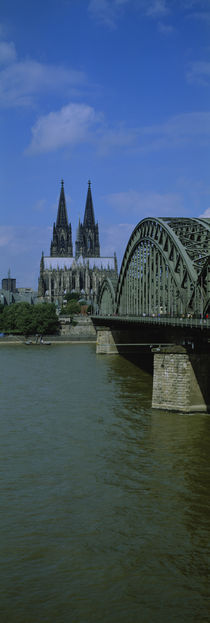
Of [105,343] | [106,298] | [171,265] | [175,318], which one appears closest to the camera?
[175,318]

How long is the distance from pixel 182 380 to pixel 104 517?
16187 mm

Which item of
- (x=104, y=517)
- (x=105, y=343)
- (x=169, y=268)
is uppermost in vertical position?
(x=169, y=268)

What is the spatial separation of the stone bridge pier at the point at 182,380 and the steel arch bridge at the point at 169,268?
584cm

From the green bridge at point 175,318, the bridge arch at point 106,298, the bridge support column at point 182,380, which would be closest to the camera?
the bridge support column at point 182,380

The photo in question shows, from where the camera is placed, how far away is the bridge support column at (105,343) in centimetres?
8562

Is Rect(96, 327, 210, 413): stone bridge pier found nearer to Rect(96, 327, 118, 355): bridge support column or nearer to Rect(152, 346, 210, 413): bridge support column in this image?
Rect(152, 346, 210, 413): bridge support column

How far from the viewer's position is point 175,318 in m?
43.3

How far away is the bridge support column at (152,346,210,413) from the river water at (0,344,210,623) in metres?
1.02

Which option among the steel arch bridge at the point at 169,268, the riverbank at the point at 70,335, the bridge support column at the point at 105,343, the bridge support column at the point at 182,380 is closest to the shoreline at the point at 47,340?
the riverbank at the point at 70,335

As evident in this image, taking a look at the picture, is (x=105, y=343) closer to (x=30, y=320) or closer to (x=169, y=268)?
(x=30, y=320)

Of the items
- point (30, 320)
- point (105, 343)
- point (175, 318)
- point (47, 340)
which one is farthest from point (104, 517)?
point (30, 320)

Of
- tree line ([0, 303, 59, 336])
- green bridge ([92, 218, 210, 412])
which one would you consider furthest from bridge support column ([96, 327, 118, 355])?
tree line ([0, 303, 59, 336])

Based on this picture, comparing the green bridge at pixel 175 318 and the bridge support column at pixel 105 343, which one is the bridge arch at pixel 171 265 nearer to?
the green bridge at pixel 175 318

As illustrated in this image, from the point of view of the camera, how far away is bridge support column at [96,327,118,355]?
281ft
